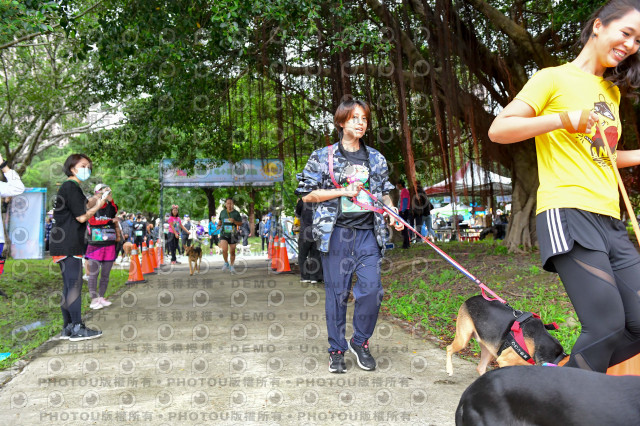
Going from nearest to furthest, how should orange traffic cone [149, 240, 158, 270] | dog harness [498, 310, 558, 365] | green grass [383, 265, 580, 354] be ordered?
1. dog harness [498, 310, 558, 365]
2. green grass [383, 265, 580, 354]
3. orange traffic cone [149, 240, 158, 270]

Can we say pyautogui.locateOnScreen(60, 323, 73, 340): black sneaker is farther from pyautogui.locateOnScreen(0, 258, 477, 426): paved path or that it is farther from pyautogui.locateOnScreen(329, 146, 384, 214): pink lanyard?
pyautogui.locateOnScreen(329, 146, 384, 214): pink lanyard

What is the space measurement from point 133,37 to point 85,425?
258 inches

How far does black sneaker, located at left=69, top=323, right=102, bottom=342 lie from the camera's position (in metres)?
4.93

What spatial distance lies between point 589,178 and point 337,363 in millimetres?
2216

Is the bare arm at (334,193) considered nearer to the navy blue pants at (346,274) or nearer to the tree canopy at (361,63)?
the navy blue pants at (346,274)

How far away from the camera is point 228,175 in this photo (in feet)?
46.6

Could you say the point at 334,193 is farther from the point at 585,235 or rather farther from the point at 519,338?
the point at 585,235

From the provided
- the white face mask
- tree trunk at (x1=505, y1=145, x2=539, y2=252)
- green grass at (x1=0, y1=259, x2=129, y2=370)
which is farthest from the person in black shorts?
the white face mask

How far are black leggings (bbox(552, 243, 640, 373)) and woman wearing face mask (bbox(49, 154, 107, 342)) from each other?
435 centimetres

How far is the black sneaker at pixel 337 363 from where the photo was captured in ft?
12.1

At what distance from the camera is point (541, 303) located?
5.59 metres

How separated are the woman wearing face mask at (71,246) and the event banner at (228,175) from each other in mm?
8747

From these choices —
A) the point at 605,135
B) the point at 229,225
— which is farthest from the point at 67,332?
the point at 229,225

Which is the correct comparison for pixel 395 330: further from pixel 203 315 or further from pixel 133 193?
pixel 133 193
